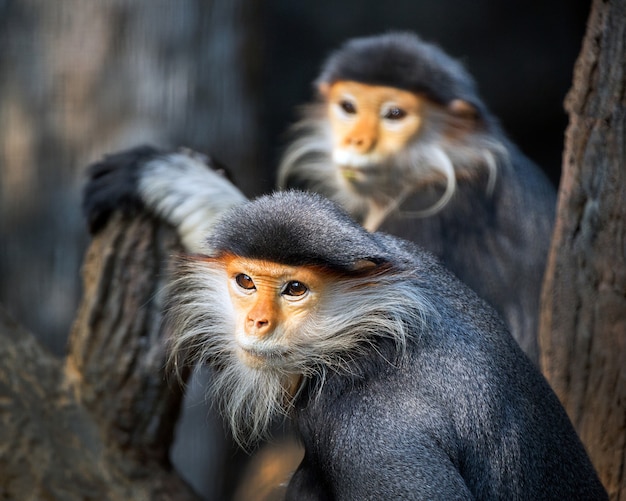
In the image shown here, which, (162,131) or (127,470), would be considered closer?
(127,470)

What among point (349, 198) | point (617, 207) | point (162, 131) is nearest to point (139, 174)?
point (349, 198)

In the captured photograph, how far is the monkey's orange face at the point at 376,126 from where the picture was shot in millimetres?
5281

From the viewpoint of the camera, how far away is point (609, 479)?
402 cm

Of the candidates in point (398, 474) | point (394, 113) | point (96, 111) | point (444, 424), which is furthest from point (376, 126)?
point (398, 474)

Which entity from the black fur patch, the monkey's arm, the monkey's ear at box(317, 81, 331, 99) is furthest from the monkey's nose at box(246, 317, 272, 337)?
the monkey's ear at box(317, 81, 331, 99)

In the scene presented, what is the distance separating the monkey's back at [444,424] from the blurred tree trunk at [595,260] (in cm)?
73

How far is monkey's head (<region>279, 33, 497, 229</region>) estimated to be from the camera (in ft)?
17.4

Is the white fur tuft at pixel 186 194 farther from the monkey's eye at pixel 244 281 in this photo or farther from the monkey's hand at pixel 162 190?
the monkey's eye at pixel 244 281

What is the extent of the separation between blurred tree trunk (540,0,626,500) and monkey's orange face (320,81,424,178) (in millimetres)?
1469

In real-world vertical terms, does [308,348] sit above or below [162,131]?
above

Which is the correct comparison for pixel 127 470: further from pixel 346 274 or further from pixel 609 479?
pixel 609 479

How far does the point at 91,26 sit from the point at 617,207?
420 centimetres

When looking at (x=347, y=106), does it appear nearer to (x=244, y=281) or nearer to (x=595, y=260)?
(x=595, y=260)

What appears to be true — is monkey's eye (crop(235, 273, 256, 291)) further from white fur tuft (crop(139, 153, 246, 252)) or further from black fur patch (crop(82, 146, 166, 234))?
black fur patch (crop(82, 146, 166, 234))
